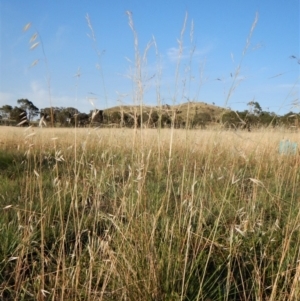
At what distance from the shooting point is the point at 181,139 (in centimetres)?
467

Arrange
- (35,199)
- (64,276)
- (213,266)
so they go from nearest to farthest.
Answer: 1. (64,276)
2. (213,266)
3. (35,199)

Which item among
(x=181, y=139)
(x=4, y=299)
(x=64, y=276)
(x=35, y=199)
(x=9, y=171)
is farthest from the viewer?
(x=181, y=139)

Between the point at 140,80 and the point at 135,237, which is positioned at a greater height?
the point at 140,80

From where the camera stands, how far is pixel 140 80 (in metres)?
1.63

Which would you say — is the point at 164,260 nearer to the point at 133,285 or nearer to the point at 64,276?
the point at 133,285

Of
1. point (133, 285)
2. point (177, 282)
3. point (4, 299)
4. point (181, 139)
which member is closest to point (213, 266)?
point (177, 282)

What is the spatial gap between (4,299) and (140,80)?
120 centimetres

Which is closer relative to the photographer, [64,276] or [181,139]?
[64,276]

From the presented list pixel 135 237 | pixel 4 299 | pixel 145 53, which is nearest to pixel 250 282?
pixel 135 237

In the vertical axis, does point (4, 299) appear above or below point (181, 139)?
below

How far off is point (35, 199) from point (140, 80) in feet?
4.28

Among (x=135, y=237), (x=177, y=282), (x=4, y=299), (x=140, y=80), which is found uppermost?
(x=140, y=80)

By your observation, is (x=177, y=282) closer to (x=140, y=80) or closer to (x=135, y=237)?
(x=135, y=237)

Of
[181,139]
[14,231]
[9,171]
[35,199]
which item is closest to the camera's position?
[14,231]
